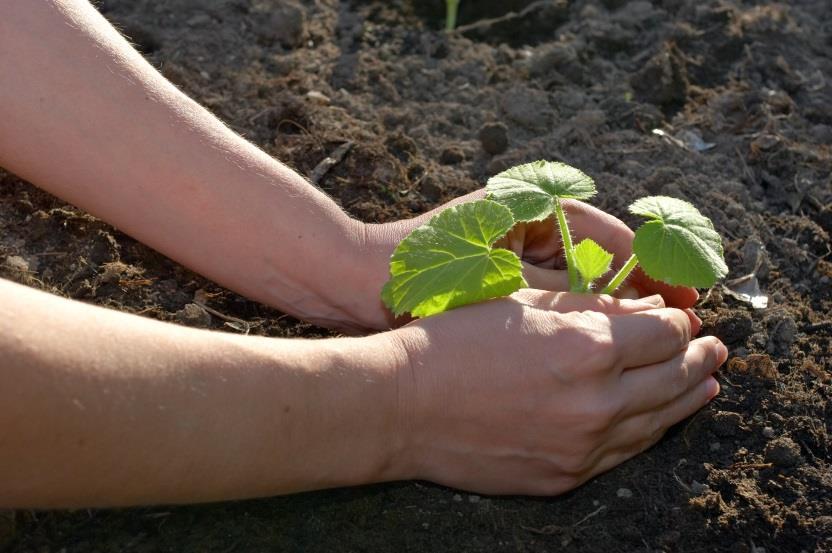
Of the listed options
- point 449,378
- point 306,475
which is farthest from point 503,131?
point 306,475

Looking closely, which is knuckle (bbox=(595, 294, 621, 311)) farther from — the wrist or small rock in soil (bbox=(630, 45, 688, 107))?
small rock in soil (bbox=(630, 45, 688, 107))

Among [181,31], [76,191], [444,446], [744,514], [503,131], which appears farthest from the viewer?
[181,31]

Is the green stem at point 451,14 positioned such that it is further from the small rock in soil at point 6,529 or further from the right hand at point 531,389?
the small rock in soil at point 6,529

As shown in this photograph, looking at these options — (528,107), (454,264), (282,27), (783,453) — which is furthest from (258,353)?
(282,27)

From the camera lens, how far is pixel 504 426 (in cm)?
167

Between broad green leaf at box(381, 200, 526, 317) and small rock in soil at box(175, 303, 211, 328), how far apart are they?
1.63ft

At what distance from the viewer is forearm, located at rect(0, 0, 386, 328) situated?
1968mm

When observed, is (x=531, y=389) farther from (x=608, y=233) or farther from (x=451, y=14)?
(x=451, y=14)

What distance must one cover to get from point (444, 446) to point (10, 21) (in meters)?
1.23

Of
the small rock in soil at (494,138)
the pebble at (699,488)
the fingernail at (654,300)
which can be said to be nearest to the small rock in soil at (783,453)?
the pebble at (699,488)

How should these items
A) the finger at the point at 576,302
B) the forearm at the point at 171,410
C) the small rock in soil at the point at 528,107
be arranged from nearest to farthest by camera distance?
the forearm at the point at 171,410
the finger at the point at 576,302
the small rock in soil at the point at 528,107

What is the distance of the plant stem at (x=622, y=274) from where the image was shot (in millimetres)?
1904

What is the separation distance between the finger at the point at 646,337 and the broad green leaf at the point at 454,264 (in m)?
0.21

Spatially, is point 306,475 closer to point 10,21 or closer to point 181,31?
point 10,21
